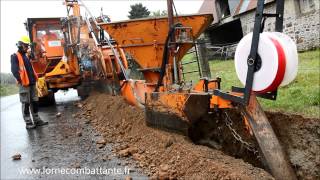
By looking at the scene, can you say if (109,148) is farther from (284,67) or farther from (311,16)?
(311,16)

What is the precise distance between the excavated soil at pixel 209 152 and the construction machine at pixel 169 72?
308 mm

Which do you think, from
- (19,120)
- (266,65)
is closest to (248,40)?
(266,65)

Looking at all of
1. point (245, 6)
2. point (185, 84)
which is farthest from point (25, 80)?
point (245, 6)

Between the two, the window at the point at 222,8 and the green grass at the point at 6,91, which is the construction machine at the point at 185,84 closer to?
the window at the point at 222,8

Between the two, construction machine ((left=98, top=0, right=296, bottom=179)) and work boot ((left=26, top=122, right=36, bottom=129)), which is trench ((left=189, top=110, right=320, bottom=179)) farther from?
work boot ((left=26, top=122, right=36, bottom=129))

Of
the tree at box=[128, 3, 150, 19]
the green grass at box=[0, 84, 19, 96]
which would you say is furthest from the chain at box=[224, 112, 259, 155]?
the tree at box=[128, 3, 150, 19]

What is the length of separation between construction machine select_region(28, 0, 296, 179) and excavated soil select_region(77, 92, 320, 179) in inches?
12.1

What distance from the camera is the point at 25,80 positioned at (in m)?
9.16

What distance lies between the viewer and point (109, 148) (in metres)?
6.49

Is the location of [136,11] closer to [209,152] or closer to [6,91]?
[6,91]

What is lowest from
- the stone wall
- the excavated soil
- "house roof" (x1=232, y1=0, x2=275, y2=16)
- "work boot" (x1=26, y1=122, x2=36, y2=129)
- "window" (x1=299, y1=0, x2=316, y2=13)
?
"work boot" (x1=26, y1=122, x2=36, y2=129)

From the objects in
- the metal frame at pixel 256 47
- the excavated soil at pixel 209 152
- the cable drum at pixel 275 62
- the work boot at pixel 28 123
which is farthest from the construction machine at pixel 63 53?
the cable drum at pixel 275 62

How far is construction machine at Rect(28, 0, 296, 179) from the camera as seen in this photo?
14.3 ft

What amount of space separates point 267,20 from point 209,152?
15360 mm
